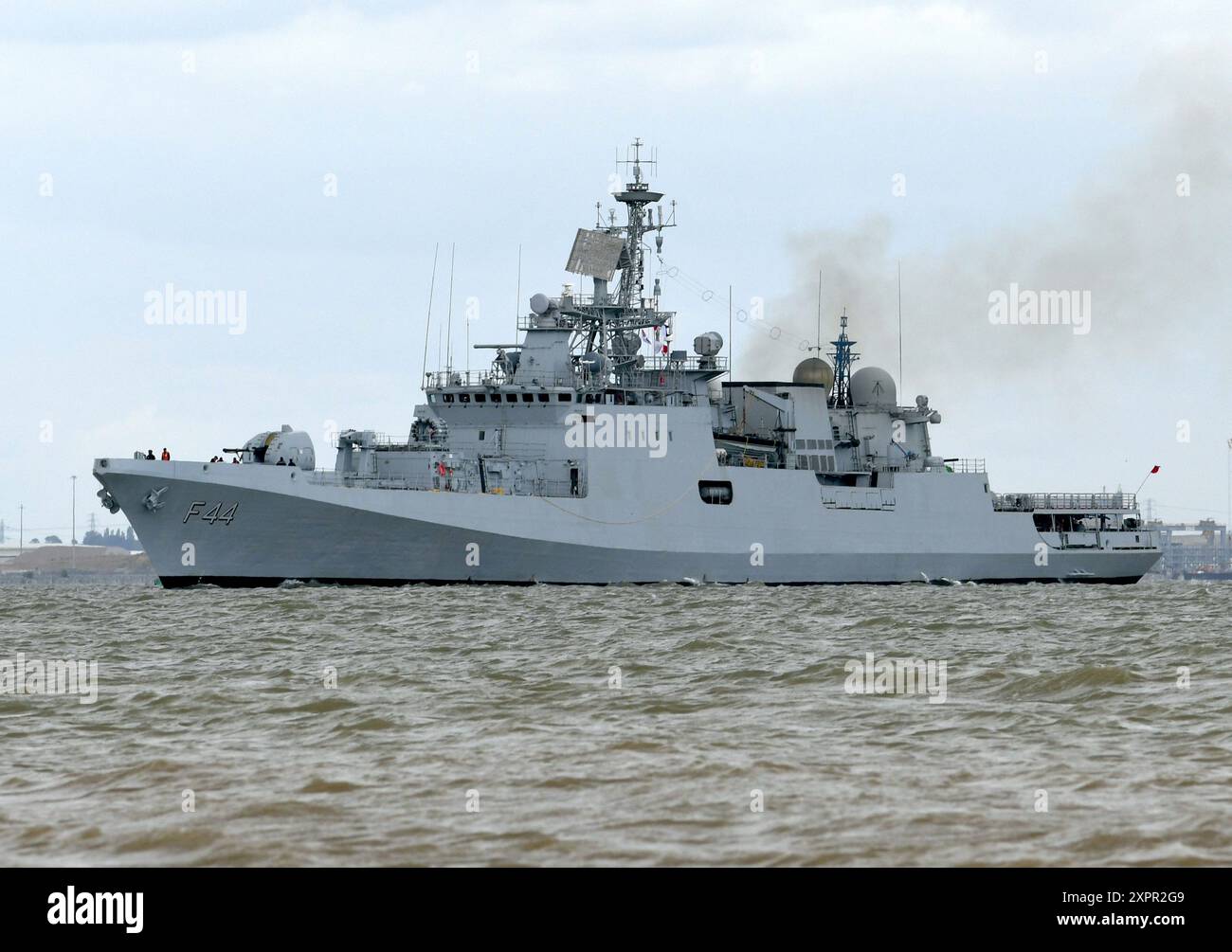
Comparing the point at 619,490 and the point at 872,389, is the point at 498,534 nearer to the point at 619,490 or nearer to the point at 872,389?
the point at 619,490

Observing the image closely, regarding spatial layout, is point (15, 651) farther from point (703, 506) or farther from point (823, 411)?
point (823, 411)

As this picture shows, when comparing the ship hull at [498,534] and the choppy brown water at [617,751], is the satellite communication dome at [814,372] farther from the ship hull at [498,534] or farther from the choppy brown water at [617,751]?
the choppy brown water at [617,751]

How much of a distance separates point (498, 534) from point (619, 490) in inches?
163

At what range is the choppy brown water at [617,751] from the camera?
8297 mm

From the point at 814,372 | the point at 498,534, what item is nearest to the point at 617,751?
the point at 498,534

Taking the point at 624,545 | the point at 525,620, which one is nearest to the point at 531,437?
the point at 624,545

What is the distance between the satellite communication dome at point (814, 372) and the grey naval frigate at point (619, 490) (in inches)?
3.6

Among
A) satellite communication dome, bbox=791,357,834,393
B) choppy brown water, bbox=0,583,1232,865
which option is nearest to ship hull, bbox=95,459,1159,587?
satellite communication dome, bbox=791,357,834,393

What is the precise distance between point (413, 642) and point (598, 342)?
22528 millimetres

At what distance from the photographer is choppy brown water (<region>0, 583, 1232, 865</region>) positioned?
27.2 ft

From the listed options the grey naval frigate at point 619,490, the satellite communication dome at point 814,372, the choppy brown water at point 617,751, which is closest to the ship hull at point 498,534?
the grey naval frigate at point 619,490

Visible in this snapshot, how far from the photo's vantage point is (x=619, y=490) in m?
37.8

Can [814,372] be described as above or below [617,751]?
above
